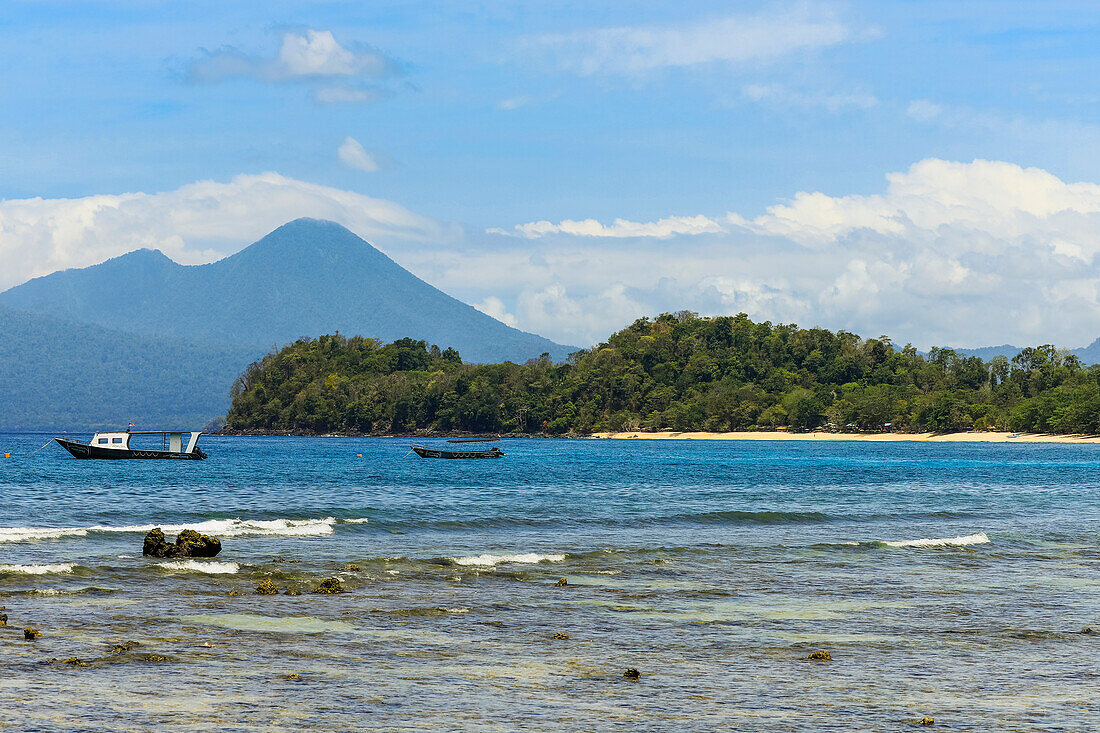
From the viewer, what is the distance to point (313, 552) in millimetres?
35531

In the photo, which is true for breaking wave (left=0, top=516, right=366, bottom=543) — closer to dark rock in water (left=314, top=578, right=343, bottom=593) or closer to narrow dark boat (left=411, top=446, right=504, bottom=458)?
dark rock in water (left=314, top=578, right=343, bottom=593)

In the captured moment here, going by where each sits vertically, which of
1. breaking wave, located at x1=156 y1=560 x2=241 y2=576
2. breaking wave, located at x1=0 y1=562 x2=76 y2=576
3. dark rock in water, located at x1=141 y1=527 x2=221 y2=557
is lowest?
breaking wave, located at x1=156 y1=560 x2=241 y2=576

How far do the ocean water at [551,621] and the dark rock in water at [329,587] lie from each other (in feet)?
1.30

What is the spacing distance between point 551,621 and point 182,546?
14470 millimetres

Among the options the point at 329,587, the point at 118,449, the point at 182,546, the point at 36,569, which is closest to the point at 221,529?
the point at 182,546

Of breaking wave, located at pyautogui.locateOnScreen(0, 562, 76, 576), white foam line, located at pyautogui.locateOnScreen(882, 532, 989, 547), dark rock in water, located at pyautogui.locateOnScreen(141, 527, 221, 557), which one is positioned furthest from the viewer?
white foam line, located at pyautogui.locateOnScreen(882, 532, 989, 547)

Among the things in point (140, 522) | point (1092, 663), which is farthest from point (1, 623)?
point (140, 522)

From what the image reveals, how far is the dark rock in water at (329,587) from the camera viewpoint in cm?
2694

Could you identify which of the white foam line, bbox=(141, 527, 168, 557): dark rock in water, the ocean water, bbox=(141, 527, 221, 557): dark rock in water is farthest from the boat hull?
the white foam line

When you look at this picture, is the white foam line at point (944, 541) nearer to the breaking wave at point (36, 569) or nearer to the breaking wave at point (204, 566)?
the breaking wave at point (204, 566)

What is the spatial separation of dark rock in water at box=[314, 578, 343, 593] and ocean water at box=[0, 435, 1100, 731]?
1.30ft

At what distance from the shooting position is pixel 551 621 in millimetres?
23547

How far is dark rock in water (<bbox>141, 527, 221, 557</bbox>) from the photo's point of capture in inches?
1289

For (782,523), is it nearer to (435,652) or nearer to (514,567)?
(514,567)
